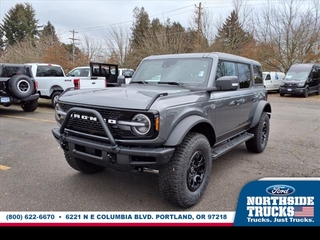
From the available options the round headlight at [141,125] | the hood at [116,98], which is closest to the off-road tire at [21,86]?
the hood at [116,98]

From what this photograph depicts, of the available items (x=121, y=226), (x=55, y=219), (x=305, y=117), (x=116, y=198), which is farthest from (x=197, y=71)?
(x=305, y=117)

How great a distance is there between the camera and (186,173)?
117 inches

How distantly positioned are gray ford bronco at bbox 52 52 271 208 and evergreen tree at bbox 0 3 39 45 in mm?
52082

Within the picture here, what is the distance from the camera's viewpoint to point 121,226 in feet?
9.28

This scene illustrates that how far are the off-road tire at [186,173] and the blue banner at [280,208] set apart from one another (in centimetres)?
53

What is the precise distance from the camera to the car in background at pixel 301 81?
17.0 metres

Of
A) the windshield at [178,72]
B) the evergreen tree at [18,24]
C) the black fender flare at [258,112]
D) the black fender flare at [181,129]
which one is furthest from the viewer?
the evergreen tree at [18,24]

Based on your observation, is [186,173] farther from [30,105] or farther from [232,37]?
[232,37]

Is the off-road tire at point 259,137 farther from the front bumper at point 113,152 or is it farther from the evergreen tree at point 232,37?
the evergreen tree at point 232,37

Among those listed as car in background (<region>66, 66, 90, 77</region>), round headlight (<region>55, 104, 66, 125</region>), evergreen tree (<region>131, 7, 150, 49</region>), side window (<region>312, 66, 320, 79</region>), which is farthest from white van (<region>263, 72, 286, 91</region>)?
evergreen tree (<region>131, 7, 150, 49</region>)

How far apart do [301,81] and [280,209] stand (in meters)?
16.5

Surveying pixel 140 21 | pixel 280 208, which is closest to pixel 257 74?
pixel 280 208

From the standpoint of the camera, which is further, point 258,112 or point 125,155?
point 258,112
